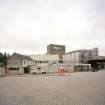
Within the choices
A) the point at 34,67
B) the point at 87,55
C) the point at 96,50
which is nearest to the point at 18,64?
the point at 34,67

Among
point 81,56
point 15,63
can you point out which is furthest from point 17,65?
point 81,56

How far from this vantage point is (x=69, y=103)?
8797mm

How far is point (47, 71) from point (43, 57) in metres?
33.8

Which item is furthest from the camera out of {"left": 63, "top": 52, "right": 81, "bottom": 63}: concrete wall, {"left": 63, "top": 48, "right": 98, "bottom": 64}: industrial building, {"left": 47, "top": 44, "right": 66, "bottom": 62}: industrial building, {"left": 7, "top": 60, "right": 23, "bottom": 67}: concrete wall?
{"left": 47, "top": 44, "right": 66, "bottom": 62}: industrial building

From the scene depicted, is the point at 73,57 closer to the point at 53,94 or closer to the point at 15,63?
the point at 15,63

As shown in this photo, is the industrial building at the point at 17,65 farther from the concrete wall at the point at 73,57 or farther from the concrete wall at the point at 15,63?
the concrete wall at the point at 73,57

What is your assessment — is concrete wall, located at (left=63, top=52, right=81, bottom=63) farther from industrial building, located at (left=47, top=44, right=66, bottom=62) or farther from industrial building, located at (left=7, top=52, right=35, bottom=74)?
industrial building, located at (left=7, top=52, right=35, bottom=74)

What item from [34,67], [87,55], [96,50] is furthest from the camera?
[96,50]

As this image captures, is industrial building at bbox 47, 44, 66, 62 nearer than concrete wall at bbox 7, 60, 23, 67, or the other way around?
concrete wall at bbox 7, 60, 23, 67

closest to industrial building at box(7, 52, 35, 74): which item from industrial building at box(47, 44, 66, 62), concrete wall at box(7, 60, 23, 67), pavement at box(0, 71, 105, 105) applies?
concrete wall at box(7, 60, 23, 67)

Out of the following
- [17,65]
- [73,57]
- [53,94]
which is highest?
[73,57]

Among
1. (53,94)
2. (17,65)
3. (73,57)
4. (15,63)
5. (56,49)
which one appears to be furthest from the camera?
(56,49)

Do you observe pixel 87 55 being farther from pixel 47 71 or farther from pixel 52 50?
pixel 47 71

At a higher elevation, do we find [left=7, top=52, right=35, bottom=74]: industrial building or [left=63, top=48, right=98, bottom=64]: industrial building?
[left=63, top=48, right=98, bottom=64]: industrial building
